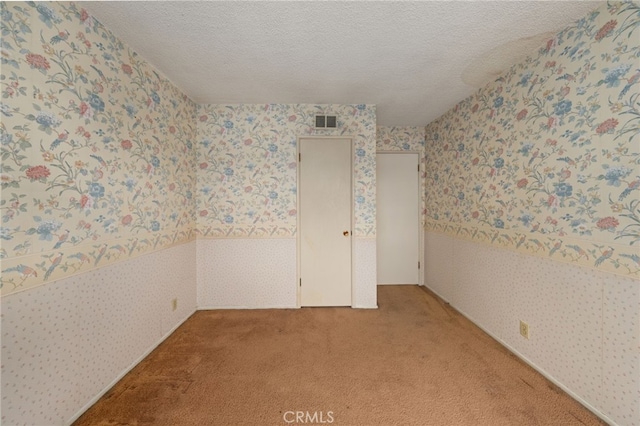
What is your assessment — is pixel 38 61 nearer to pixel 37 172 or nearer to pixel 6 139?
pixel 6 139

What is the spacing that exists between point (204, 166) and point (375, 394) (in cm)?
265

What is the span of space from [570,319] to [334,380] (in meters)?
1.56

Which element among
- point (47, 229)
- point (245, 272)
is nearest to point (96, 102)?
point (47, 229)

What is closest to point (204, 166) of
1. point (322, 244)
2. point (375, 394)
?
point (322, 244)

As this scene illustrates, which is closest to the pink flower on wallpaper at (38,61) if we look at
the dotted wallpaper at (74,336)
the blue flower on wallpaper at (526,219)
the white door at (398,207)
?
the dotted wallpaper at (74,336)

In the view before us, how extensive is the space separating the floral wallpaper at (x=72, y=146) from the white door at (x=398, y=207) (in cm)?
271

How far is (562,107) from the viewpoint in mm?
1544

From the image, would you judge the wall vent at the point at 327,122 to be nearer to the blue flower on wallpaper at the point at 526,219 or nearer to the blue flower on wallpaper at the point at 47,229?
the blue flower on wallpaper at the point at 526,219

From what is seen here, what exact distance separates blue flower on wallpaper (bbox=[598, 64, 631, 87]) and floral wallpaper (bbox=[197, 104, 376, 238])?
5.66ft

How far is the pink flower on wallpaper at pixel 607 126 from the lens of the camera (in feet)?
4.22

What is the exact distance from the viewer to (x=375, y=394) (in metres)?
1.51

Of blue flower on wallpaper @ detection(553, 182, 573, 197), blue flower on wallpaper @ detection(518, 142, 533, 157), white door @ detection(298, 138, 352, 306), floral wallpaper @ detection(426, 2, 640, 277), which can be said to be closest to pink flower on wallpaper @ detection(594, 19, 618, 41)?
floral wallpaper @ detection(426, 2, 640, 277)

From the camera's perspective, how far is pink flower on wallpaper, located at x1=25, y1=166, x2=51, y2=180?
1.14 meters

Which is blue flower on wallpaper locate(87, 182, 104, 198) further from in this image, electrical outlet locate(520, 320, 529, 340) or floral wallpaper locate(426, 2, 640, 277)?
electrical outlet locate(520, 320, 529, 340)
